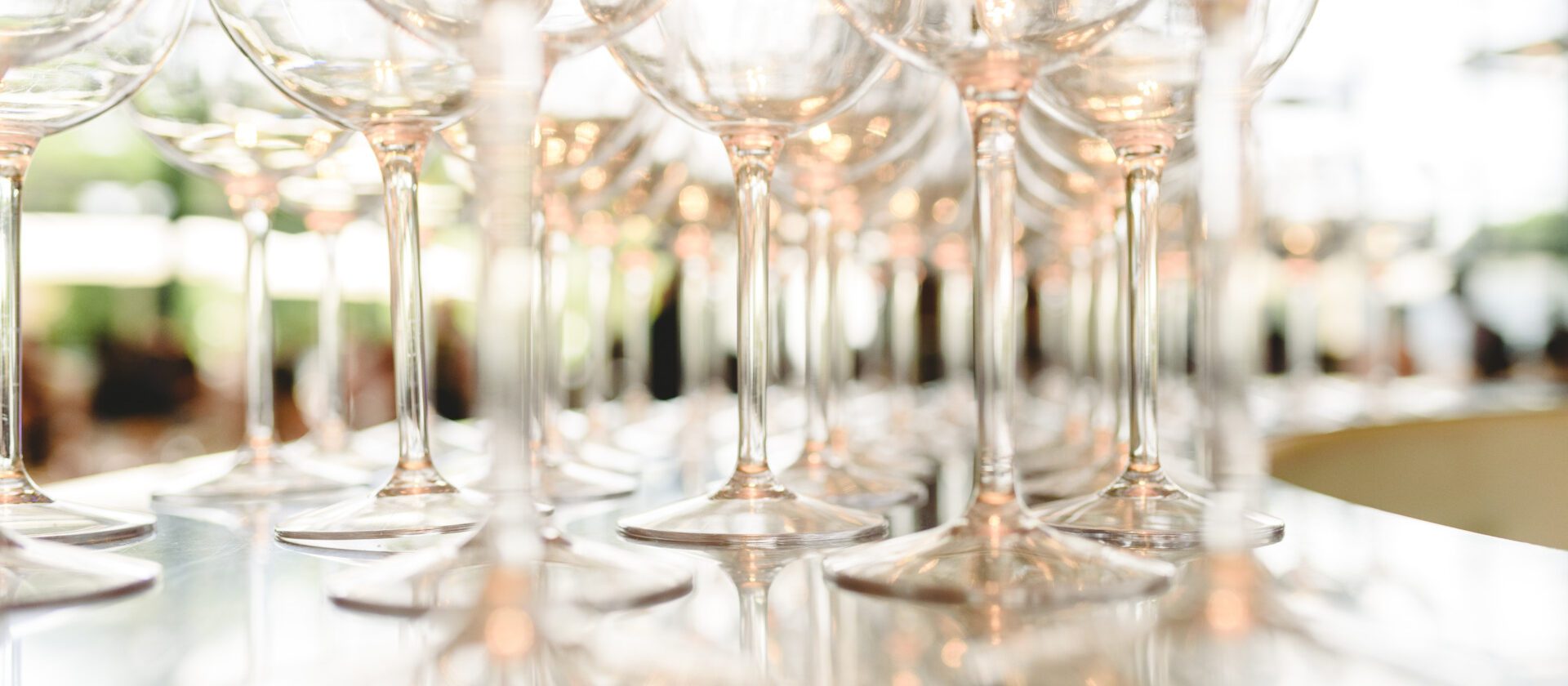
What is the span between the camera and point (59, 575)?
50 cm

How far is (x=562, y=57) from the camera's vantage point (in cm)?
61

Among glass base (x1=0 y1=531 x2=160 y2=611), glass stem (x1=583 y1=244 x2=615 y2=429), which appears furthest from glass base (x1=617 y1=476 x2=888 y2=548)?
glass stem (x1=583 y1=244 x2=615 y2=429)

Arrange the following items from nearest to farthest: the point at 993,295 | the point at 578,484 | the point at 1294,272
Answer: the point at 993,295, the point at 578,484, the point at 1294,272

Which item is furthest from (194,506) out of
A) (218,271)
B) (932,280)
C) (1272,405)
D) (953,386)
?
(218,271)

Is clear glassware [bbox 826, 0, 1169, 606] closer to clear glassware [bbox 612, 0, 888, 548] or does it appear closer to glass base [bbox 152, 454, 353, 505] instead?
clear glassware [bbox 612, 0, 888, 548]

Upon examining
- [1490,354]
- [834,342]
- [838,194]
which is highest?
[838,194]

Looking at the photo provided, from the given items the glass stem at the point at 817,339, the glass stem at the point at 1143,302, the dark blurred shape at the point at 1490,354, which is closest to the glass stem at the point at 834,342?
the glass stem at the point at 817,339

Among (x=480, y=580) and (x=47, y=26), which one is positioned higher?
(x=47, y=26)

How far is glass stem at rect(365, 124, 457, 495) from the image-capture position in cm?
71

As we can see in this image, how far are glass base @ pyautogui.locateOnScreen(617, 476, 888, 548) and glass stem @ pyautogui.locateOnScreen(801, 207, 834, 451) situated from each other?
0.84ft

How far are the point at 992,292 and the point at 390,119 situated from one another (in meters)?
0.30

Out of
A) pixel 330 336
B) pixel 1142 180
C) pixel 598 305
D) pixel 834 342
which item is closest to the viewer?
pixel 1142 180

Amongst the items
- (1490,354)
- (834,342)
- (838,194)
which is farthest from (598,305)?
(1490,354)

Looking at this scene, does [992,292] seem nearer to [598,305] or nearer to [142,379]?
[598,305]
